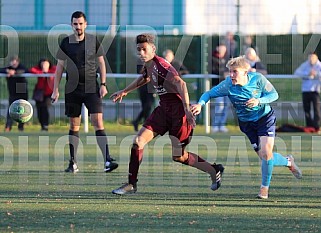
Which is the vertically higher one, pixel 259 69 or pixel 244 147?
pixel 259 69

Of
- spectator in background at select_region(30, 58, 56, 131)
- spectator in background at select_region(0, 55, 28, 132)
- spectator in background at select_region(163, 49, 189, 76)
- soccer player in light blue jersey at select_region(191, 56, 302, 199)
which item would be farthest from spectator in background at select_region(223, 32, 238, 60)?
soccer player in light blue jersey at select_region(191, 56, 302, 199)

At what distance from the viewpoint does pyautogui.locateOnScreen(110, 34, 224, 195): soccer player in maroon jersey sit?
9.65 m

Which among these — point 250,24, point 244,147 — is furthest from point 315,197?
point 250,24

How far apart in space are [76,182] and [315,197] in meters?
2.78

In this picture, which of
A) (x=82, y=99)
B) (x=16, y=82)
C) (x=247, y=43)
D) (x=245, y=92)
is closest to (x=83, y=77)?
(x=82, y=99)

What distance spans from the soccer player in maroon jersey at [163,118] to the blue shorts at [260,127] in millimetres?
528

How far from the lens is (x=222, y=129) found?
66.9 feet

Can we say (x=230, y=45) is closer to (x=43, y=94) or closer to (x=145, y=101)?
(x=145, y=101)

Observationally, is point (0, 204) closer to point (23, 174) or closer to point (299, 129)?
point (23, 174)

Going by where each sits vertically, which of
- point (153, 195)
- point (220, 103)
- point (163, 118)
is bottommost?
point (153, 195)

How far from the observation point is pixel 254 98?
9.41 m

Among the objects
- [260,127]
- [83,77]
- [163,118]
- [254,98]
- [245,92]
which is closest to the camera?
[254,98]

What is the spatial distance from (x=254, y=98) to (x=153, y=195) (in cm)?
141

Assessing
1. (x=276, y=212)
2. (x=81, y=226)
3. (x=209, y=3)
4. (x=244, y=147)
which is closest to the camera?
(x=81, y=226)
